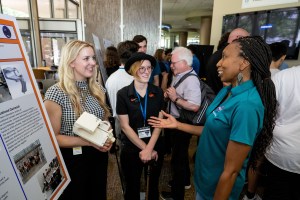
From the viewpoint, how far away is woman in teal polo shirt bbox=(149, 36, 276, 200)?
0.86 m

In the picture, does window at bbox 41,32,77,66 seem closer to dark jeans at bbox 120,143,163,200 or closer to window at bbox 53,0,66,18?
window at bbox 53,0,66,18

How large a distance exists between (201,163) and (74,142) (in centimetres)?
80

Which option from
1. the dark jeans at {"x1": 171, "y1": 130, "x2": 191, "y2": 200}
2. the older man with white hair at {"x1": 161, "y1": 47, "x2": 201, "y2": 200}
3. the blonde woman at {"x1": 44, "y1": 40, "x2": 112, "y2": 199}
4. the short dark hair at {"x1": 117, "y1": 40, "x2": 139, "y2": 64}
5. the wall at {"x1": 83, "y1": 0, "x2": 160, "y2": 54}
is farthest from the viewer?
the wall at {"x1": 83, "y1": 0, "x2": 160, "y2": 54}

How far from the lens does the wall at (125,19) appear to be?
12.7 ft

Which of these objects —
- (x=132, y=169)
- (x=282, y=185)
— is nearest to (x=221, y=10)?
(x=282, y=185)

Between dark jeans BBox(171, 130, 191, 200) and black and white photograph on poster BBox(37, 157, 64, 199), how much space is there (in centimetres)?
126

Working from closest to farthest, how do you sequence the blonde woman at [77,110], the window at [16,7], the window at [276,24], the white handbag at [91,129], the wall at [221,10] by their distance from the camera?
the white handbag at [91,129], the blonde woman at [77,110], the window at [276,24], the wall at [221,10], the window at [16,7]

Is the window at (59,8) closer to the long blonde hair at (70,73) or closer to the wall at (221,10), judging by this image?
the wall at (221,10)

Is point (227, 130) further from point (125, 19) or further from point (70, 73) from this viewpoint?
point (125, 19)

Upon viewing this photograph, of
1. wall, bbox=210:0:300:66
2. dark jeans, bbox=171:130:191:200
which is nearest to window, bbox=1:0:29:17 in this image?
wall, bbox=210:0:300:66

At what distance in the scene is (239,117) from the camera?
856mm

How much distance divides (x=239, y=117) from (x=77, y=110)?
0.99m

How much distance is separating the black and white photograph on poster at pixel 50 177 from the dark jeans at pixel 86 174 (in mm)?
340

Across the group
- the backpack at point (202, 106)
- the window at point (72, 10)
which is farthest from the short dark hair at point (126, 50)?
the window at point (72, 10)
